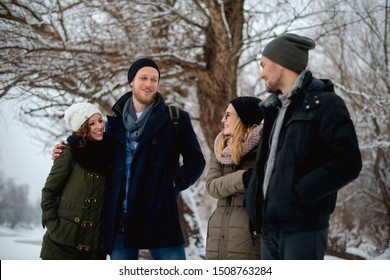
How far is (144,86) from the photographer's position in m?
3.03

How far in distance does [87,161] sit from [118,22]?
5069 millimetres

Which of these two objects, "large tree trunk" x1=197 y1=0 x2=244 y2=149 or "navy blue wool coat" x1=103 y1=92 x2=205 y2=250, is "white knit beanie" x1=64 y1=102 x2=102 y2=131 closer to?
"navy blue wool coat" x1=103 y1=92 x2=205 y2=250

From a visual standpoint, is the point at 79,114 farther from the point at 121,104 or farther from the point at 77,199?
the point at 77,199

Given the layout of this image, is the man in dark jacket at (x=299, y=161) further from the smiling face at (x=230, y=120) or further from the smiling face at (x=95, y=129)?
the smiling face at (x=95, y=129)

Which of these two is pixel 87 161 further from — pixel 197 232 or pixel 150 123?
pixel 197 232

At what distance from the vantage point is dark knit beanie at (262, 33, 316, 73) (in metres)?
2.33

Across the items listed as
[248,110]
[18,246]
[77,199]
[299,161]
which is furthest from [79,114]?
[18,246]

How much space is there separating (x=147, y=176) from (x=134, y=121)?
0.36 metres

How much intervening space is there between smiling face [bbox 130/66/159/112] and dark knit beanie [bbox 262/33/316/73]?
2.93 feet

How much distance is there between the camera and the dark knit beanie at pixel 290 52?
2328 millimetres

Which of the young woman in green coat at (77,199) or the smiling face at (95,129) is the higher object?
the smiling face at (95,129)

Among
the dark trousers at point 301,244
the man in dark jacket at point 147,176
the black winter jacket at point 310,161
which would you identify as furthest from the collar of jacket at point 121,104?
the dark trousers at point 301,244

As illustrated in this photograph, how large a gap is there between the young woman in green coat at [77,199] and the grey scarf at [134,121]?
193mm
